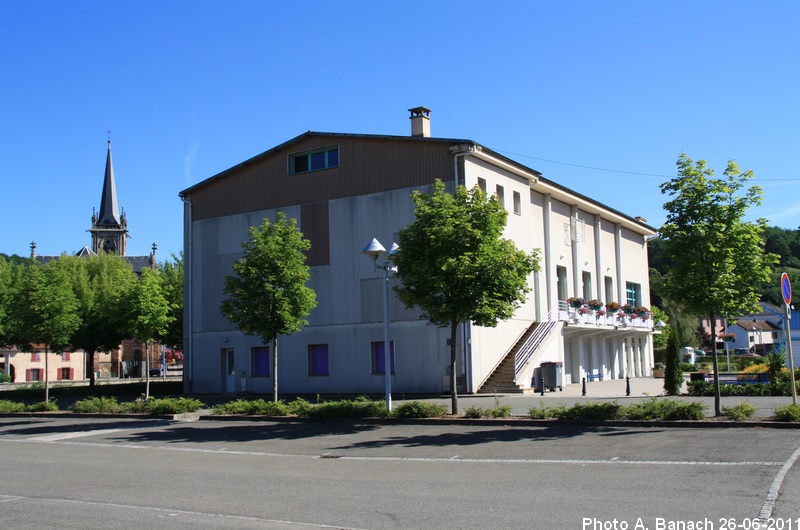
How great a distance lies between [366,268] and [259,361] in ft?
24.5

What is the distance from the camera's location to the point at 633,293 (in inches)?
1909

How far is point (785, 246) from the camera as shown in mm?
134875

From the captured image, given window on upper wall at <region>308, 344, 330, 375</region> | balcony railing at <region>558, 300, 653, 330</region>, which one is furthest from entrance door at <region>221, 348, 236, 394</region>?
balcony railing at <region>558, 300, 653, 330</region>

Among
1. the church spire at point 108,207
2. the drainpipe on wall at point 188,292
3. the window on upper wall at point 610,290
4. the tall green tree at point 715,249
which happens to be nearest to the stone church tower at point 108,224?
the church spire at point 108,207

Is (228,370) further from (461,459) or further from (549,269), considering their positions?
(461,459)

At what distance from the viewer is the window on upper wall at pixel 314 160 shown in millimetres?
33906

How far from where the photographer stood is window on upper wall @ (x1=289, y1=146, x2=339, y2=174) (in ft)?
111

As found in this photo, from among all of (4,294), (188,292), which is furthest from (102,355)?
(188,292)

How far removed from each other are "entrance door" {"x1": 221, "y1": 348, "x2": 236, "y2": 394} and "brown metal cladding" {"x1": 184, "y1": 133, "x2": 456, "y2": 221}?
6.90m

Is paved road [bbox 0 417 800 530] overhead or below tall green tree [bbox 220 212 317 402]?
below

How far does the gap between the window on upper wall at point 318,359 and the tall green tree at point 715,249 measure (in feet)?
62.9

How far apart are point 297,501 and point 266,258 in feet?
46.4

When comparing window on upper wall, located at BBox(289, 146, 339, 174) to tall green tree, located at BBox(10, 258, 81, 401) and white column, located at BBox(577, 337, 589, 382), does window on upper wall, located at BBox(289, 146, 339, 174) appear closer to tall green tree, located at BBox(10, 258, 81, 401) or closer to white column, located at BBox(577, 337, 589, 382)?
tall green tree, located at BBox(10, 258, 81, 401)

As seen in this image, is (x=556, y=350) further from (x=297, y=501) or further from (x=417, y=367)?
(x=297, y=501)
